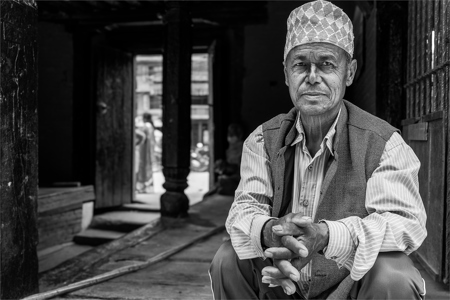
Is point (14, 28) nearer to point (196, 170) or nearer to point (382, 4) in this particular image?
point (382, 4)

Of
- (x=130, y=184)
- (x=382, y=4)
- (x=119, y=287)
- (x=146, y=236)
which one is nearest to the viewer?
(x=119, y=287)

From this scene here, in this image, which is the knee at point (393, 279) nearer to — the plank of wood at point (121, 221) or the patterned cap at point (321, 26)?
the patterned cap at point (321, 26)

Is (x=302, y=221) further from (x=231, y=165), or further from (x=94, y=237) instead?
(x=231, y=165)

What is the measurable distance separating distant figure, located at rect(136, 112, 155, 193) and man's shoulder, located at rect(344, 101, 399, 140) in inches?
360

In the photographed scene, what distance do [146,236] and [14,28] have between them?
8.93ft

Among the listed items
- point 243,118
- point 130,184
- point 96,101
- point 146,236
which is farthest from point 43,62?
point 146,236

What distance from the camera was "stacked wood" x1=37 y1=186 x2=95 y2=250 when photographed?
5969mm

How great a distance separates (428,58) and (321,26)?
1625 mm

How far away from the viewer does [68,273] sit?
13.4ft

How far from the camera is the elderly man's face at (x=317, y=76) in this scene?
6.22 ft

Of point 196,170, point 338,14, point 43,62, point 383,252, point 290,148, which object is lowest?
point 196,170

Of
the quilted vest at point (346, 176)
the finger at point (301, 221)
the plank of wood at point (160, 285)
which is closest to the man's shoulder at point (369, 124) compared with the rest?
the quilted vest at point (346, 176)

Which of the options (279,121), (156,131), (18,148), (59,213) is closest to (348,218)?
(279,121)

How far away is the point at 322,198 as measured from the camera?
1.82 metres
